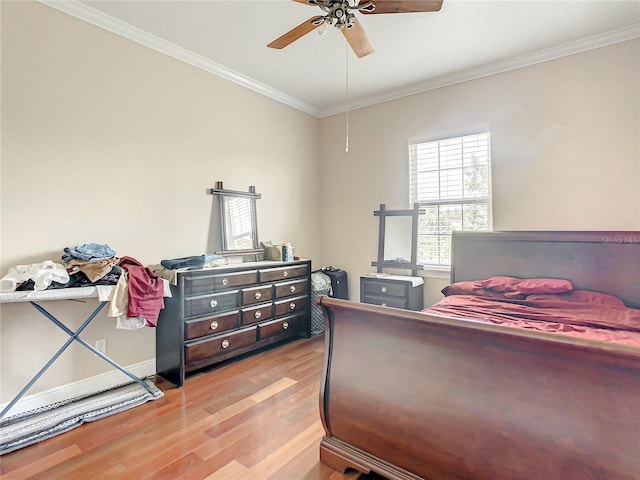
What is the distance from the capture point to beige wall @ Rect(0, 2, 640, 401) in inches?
90.3

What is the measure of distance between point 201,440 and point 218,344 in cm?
102

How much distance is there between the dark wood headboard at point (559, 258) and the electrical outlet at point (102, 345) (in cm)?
316

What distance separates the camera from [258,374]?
9.45 feet

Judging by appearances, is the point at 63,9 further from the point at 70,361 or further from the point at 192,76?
the point at 70,361

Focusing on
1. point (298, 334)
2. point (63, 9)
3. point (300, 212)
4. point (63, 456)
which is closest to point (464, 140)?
point (300, 212)

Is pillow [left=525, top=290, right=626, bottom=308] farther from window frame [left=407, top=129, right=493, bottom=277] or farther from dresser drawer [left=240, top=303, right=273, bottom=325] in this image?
dresser drawer [left=240, top=303, right=273, bottom=325]

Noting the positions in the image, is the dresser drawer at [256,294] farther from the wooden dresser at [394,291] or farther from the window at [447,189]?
the window at [447,189]

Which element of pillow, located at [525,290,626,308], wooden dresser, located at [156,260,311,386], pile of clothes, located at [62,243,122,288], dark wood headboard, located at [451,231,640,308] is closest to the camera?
pile of clothes, located at [62,243,122,288]

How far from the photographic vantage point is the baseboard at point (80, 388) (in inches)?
88.9

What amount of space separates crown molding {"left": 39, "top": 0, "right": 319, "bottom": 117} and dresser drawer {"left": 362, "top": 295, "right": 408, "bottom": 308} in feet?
8.53

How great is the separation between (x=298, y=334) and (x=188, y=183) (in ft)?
6.50

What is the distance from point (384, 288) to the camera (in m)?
3.70

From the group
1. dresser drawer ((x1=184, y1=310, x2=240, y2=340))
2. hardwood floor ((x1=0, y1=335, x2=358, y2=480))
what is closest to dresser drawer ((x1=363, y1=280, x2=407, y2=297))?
hardwood floor ((x1=0, y1=335, x2=358, y2=480))

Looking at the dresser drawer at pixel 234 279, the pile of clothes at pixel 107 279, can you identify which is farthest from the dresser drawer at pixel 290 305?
the pile of clothes at pixel 107 279
